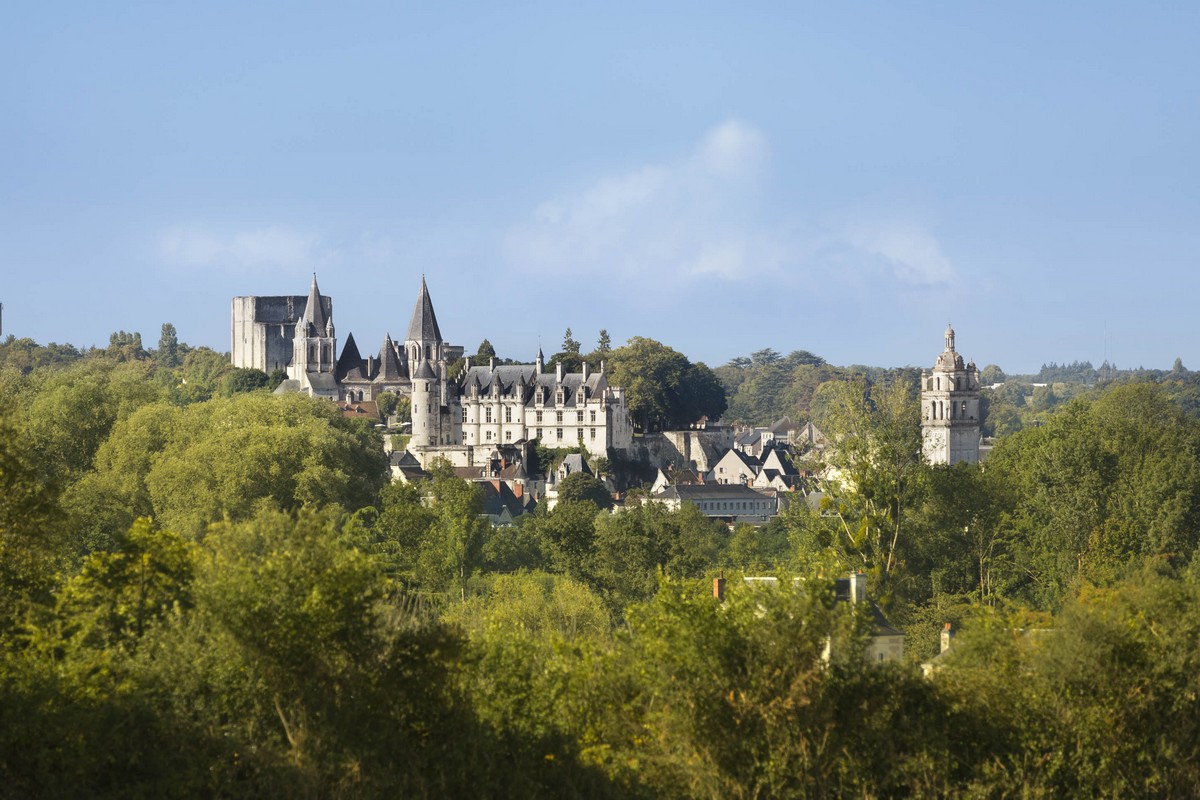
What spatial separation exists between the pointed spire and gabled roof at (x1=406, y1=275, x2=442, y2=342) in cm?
1513

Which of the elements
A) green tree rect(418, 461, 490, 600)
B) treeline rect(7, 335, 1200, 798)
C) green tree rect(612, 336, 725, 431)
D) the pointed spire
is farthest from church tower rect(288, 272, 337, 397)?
treeline rect(7, 335, 1200, 798)

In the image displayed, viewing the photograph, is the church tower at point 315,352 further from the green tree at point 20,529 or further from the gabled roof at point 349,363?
the green tree at point 20,529

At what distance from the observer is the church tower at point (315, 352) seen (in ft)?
436

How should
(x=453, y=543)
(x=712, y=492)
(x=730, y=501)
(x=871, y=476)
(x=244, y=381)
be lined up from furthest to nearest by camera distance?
1. (x=244, y=381)
2. (x=730, y=501)
3. (x=712, y=492)
4. (x=453, y=543)
5. (x=871, y=476)

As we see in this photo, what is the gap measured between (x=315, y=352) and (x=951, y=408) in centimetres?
4713

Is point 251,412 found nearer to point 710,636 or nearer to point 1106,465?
point 1106,465

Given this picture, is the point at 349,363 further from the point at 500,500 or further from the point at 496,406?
the point at 500,500

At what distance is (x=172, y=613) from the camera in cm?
2303

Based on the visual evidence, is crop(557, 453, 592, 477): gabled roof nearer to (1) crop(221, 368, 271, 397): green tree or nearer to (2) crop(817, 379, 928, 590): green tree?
(1) crop(221, 368, 271, 397): green tree

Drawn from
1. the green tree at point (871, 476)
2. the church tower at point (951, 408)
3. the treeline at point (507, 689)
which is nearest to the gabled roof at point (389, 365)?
the church tower at point (951, 408)

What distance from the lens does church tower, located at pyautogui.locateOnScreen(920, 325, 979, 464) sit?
360ft

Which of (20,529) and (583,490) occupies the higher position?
(20,529)

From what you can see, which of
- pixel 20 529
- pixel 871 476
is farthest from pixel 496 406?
pixel 20 529

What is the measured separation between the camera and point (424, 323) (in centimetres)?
12338
